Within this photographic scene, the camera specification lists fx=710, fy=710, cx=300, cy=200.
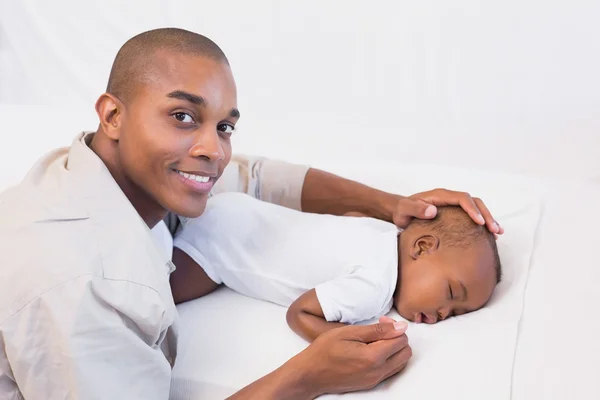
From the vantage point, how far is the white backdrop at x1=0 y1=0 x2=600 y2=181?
260 cm

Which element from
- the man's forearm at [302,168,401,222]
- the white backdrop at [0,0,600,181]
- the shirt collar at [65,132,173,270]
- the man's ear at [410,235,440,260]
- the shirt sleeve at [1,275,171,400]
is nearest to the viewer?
the shirt sleeve at [1,275,171,400]

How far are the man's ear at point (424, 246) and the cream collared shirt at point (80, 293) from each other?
0.57 m

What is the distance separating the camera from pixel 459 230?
Answer: 5.31 feet

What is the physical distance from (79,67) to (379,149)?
128cm

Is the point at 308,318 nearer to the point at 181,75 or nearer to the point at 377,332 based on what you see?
the point at 377,332

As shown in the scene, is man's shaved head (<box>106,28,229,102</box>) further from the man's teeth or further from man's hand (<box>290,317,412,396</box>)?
man's hand (<box>290,317,412,396</box>)

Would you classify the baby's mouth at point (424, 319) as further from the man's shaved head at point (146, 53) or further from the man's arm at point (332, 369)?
the man's shaved head at point (146, 53)

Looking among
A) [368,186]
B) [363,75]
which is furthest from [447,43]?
[368,186]

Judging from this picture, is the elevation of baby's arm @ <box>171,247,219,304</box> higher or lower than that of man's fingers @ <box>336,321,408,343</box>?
lower

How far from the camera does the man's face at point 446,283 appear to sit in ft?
5.09

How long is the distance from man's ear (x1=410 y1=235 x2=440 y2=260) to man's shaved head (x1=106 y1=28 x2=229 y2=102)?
0.61 metres

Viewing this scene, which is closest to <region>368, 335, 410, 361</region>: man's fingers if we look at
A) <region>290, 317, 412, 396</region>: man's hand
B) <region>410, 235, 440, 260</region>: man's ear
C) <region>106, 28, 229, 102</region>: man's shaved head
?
<region>290, 317, 412, 396</region>: man's hand

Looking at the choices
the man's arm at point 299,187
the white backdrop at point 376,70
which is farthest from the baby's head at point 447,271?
the white backdrop at point 376,70

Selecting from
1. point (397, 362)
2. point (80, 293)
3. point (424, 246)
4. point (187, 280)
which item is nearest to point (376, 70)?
point (424, 246)
